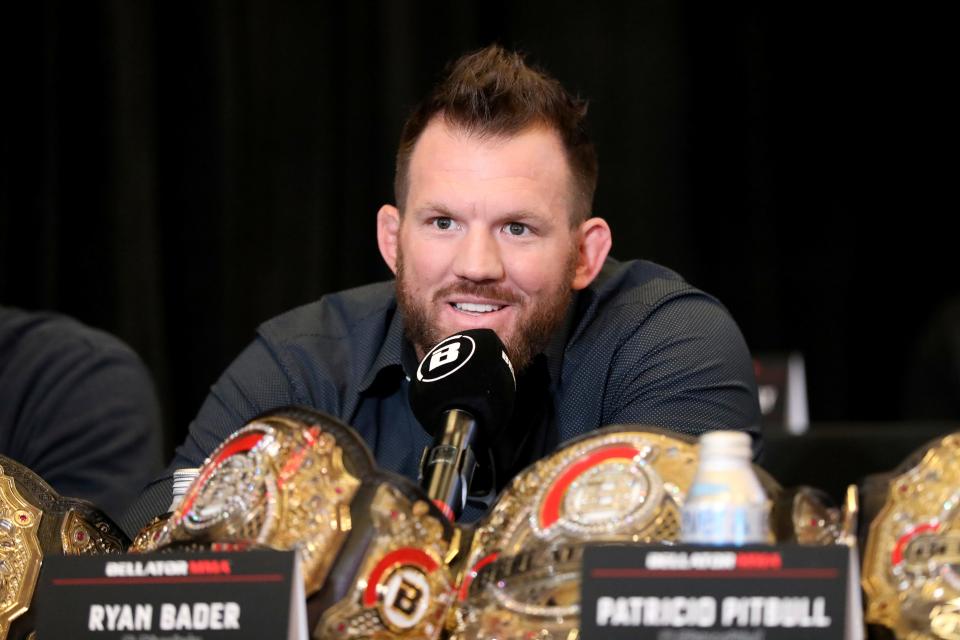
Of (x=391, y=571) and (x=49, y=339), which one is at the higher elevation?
(x=49, y=339)

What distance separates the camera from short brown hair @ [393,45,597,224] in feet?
5.77

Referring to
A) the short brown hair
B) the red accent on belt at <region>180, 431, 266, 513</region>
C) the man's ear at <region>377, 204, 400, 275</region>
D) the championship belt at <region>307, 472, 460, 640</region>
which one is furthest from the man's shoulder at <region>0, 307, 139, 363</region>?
the championship belt at <region>307, 472, 460, 640</region>

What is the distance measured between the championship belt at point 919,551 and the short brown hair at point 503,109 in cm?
89

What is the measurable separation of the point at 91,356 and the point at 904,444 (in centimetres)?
137

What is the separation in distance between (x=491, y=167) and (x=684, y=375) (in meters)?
0.37

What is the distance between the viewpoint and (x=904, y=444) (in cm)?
207

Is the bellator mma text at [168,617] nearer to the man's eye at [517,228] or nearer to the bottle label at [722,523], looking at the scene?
the bottle label at [722,523]

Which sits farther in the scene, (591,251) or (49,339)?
(49,339)

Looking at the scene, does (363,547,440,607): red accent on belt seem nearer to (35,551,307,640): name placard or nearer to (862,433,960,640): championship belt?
(35,551,307,640): name placard

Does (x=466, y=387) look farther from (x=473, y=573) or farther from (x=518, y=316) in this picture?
(x=518, y=316)

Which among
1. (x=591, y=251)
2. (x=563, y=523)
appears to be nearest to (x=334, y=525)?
(x=563, y=523)

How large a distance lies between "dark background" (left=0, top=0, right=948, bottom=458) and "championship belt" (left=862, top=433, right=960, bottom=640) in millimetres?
1782

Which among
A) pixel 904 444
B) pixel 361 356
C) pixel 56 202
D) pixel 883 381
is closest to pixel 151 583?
pixel 361 356

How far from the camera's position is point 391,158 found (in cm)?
338
